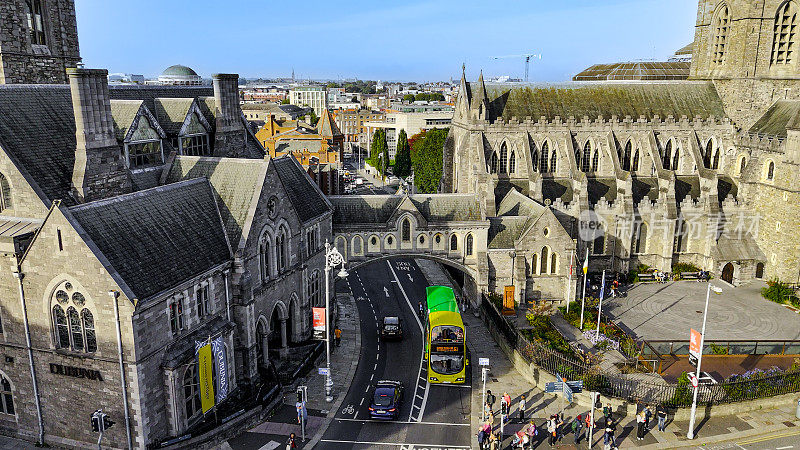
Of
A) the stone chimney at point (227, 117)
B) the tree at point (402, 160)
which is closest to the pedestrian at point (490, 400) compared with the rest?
the stone chimney at point (227, 117)

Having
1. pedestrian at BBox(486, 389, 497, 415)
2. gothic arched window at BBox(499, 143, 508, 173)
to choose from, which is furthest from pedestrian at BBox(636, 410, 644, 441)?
gothic arched window at BBox(499, 143, 508, 173)

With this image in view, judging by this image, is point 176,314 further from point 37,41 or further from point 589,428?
point 589,428

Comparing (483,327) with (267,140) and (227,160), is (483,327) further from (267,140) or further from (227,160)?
(267,140)

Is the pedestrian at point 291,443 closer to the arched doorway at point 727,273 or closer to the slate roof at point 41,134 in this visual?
the slate roof at point 41,134

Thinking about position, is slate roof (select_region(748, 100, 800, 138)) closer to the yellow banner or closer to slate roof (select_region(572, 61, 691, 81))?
slate roof (select_region(572, 61, 691, 81))

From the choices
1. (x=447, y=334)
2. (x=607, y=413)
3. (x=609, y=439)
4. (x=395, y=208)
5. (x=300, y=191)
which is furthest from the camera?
(x=395, y=208)

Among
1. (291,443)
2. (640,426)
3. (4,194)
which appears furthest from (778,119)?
(4,194)
